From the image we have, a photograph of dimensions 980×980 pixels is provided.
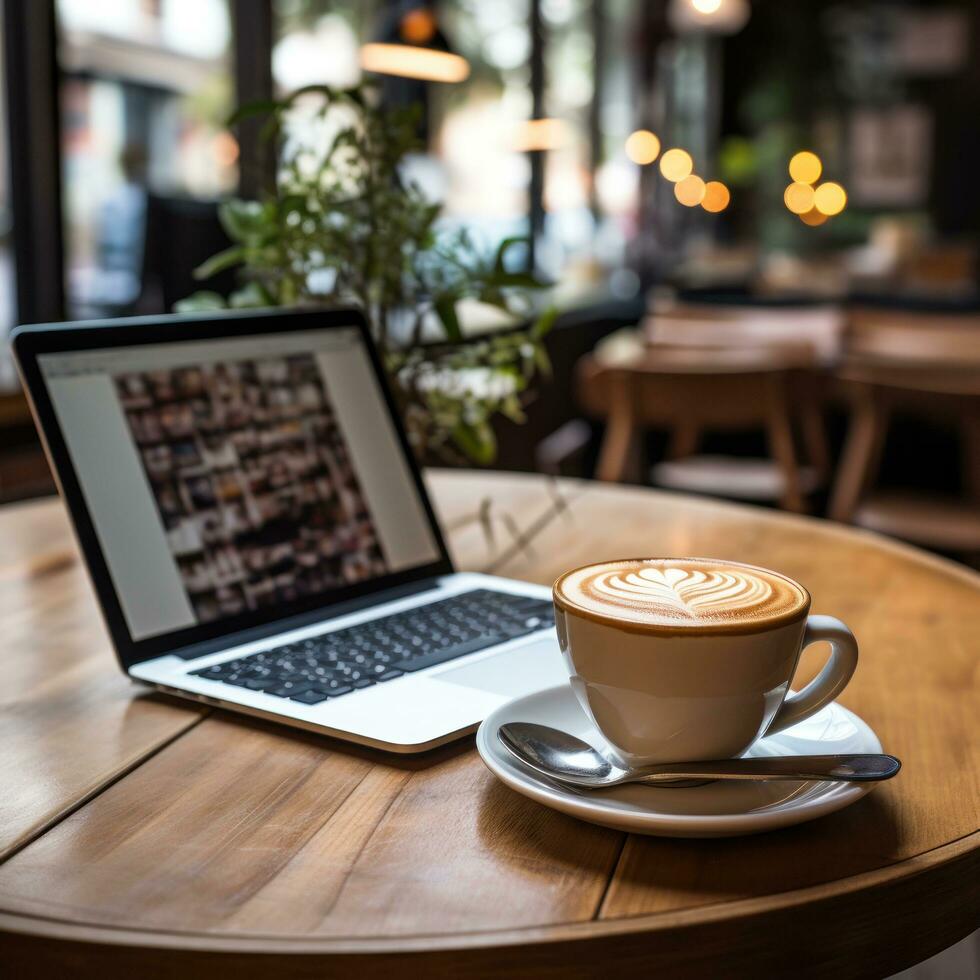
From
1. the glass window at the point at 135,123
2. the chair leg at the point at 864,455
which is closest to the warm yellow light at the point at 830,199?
the glass window at the point at 135,123

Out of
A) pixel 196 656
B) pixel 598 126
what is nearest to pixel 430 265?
pixel 196 656

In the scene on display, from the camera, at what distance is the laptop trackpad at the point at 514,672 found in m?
0.74

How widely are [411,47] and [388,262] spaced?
2850mm

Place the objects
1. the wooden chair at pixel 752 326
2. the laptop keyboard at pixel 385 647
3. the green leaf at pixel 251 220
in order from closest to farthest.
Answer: the laptop keyboard at pixel 385 647 < the green leaf at pixel 251 220 < the wooden chair at pixel 752 326

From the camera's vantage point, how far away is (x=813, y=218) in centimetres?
1285

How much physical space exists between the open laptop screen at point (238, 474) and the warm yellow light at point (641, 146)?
9.58 m

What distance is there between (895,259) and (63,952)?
34.1ft

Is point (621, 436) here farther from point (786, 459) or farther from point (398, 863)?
point (398, 863)

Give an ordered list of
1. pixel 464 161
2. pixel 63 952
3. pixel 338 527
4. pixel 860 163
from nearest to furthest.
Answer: pixel 63 952 → pixel 338 527 → pixel 464 161 → pixel 860 163

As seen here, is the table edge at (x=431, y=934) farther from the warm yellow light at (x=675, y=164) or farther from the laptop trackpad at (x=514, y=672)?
the warm yellow light at (x=675, y=164)

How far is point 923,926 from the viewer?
1.74 feet

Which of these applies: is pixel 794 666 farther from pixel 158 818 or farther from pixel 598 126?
pixel 598 126

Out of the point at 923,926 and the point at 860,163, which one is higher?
the point at 860,163

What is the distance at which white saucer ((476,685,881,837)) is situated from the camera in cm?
54
